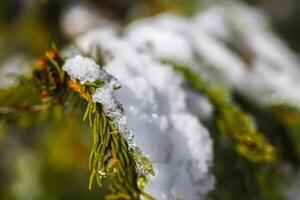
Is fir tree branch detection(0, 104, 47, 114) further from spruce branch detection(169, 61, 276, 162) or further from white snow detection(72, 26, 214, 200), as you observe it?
spruce branch detection(169, 61, 276, 162)

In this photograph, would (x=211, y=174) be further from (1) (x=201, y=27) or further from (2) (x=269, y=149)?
(1) (x=201, y=27)

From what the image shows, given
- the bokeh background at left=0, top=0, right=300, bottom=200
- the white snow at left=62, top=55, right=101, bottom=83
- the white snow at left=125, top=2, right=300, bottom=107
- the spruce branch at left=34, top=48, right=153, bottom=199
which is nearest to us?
the spruce branch at left=34, top=48, right=153, bottom=199

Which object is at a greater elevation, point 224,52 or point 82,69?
point 224,52

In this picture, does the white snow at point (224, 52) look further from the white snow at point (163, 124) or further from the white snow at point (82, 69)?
the white snow at point (82, 69)

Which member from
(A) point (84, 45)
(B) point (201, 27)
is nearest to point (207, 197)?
(A) point (84, 45)

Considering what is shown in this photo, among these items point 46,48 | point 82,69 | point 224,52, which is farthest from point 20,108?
point 46,48

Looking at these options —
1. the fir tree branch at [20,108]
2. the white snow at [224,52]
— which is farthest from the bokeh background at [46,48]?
the white snow at [224,52]

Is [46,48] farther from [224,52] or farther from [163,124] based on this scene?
[163,124]

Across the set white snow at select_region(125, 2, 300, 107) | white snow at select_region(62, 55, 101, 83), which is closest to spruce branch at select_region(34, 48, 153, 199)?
white snow at select_region(62, 55, 101, 83)

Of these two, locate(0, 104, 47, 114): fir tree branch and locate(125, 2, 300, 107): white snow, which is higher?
locate(125, 2, 300, 107): white snow
